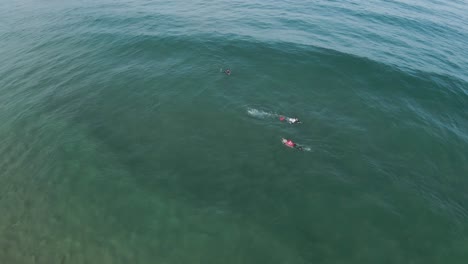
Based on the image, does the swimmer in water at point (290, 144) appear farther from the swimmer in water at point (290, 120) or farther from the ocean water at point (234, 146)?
the swimmer in water at point (290, 120)

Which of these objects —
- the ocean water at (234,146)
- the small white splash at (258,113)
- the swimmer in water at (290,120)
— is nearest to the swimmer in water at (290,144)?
the ocean water at (234,146)

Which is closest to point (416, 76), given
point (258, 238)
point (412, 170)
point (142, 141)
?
point (412, 170)

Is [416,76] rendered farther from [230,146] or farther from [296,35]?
[230,146]

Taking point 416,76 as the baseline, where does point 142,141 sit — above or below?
below

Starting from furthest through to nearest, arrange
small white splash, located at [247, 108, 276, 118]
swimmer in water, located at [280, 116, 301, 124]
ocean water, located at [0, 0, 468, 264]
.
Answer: small white splash, located at [247, 108, 276, 118], swimmer in water, located at [280, 116, 301, 124], ocean water, located at [0, 0, 468, 264]

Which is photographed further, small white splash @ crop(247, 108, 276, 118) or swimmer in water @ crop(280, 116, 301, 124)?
small white splash @ crop(247, 108, 276, 118)

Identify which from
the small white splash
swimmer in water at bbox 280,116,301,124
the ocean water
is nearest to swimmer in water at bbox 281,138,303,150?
the ocean water

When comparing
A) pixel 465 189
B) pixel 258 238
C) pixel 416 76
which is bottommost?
pixel 258 238

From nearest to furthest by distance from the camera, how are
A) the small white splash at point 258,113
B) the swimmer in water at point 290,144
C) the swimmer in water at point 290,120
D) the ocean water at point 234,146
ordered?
the ocean water at point 234,146, the swimmer in water at point 290,144, the swimmer in water at point 290,120, the small white splash at point 258,113

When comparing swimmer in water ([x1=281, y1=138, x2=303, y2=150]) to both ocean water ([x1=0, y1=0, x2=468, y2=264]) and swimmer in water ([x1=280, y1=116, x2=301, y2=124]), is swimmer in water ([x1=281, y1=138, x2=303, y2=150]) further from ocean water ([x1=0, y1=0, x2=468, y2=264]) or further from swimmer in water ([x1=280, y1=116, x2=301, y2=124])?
swimmer in water ([x1=280, y1=116, x2=301, y2=124])
